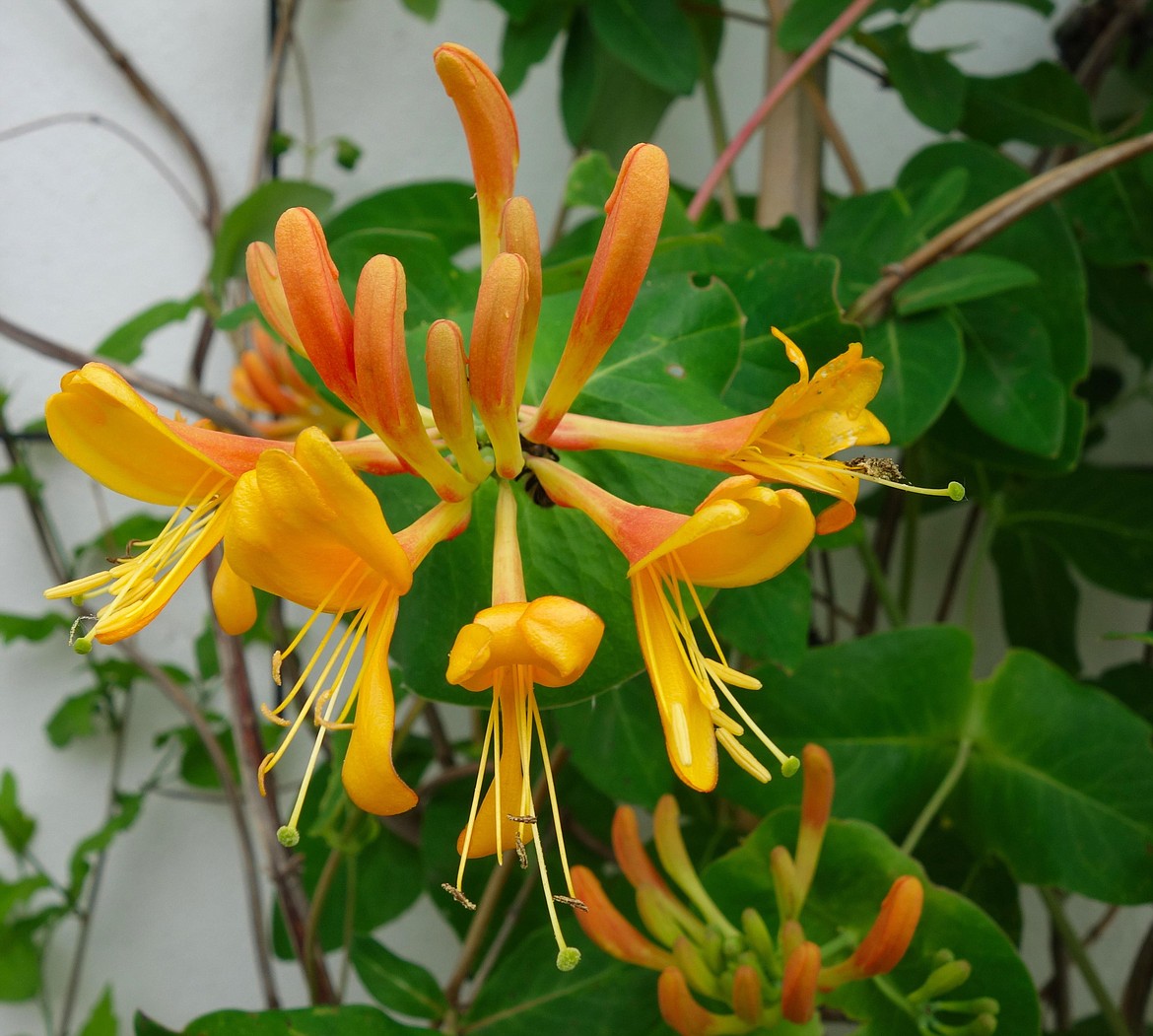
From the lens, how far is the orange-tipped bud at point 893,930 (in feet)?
1.17

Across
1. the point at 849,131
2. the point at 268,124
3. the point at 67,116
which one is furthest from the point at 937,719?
the point at 67,116

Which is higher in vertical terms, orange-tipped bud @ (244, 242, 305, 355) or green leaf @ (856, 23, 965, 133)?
green leaf @ (856, 23, 965, 133)

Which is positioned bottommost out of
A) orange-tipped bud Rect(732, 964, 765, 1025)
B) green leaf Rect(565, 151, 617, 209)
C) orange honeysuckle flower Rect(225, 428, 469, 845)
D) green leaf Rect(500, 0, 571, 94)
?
orange-tipped bud Rect(732, 964, 765, 1025)

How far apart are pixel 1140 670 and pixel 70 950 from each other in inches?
34.3

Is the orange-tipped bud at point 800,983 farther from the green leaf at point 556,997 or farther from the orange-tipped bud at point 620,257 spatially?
the orange-tipped bud at point 620,257

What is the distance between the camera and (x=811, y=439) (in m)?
0.29

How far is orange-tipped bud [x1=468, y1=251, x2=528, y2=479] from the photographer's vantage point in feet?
0.84

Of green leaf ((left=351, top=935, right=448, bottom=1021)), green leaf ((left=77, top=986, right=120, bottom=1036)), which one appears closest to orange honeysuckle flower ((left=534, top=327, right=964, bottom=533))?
green leaf ((left=351, top=935, right=448, bottom=1021))

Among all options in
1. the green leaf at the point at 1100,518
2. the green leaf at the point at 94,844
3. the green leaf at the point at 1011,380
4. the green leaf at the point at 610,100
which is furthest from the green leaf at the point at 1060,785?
the green leaf at the point at 94,844

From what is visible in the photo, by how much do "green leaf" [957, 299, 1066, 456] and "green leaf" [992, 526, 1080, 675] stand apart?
0.73ft

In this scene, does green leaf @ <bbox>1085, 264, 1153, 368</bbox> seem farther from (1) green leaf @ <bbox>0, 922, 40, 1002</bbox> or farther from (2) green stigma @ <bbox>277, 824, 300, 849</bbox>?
(1) green leaf @ <bbox>0, 922, 40, 1002</bbox>

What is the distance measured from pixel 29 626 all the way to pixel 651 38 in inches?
25.2

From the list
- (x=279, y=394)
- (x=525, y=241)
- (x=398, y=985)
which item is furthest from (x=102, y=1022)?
(x=525, y=241)

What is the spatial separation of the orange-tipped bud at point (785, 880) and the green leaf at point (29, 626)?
0.61 m
